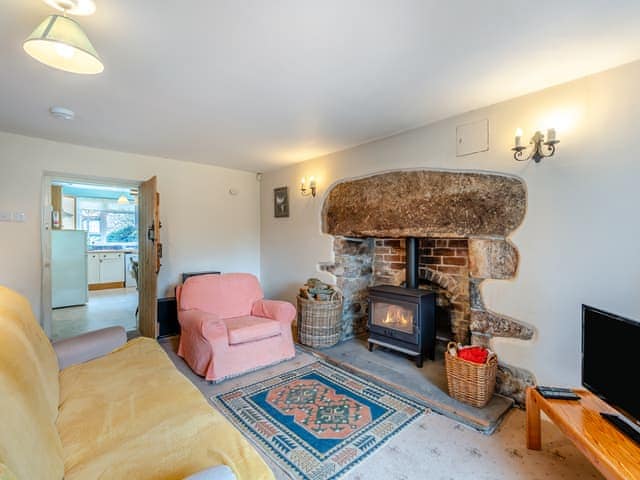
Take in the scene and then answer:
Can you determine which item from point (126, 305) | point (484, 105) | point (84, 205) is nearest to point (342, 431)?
point (484, 105)

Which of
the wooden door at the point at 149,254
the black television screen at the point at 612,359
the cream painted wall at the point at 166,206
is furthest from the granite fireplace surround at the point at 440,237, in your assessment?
the wooden door at the point at 149,254

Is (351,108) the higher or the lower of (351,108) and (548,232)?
the higher

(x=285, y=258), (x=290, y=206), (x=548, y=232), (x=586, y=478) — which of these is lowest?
(x=586, y=478)

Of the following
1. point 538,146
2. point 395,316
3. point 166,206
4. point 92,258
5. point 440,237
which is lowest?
point 395,316

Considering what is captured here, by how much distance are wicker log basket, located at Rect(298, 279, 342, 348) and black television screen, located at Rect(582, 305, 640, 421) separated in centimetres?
215

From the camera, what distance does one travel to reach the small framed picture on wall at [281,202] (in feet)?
14.3

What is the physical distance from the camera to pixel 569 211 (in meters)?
2.04

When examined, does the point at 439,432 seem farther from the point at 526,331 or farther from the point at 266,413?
the point at 266,413

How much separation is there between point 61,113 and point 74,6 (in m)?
1.53

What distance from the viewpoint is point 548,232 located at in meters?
2.12

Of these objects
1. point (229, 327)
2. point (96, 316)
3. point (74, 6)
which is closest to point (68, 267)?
point (96, 316)

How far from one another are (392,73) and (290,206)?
8.45ft

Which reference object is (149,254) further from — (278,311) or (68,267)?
(68,267)

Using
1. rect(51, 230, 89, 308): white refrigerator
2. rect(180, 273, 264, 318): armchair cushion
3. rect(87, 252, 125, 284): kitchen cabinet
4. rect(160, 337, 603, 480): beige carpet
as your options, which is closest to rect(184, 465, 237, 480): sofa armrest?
rect(160, 337, 603, 480): beige carpet
